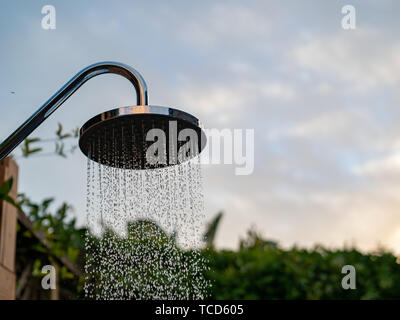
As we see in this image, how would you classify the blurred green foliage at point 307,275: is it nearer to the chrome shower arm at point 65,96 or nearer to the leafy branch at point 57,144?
the leafy branch at point 57,144

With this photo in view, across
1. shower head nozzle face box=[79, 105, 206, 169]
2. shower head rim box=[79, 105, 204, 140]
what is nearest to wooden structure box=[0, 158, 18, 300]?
shower head nozzle face box=[79, 105, 206, 169]

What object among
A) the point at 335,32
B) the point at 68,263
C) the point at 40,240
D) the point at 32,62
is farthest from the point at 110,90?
the point at 335,32

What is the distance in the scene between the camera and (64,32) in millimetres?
3387

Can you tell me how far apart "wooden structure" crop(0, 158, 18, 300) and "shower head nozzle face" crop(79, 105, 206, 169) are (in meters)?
1.07

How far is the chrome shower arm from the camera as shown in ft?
4.39

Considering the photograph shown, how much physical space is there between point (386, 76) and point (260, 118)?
1313mm

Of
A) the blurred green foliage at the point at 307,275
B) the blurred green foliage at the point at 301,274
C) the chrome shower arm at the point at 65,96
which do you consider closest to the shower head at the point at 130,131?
the chrome shower arm at the point at 65,96

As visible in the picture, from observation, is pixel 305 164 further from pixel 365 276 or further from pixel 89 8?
pixel 89 8

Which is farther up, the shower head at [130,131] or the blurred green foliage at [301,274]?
the shower head at [130,131]

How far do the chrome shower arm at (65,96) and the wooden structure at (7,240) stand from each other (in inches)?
49.3

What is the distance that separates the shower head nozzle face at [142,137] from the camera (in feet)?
4.91

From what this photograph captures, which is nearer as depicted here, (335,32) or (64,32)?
(64,32)

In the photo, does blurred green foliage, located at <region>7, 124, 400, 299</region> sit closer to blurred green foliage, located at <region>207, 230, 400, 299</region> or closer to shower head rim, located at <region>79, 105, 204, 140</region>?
blurred green foliage, located at <region>207, 230, 400, 299</region>

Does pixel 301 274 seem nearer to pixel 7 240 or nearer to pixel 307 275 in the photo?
pixel 307 275
